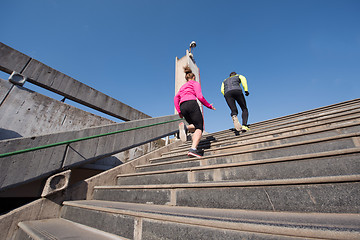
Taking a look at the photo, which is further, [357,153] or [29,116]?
[29,116]

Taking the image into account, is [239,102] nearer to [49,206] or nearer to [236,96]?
[236,96]

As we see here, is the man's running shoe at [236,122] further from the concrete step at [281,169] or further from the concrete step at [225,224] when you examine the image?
the concrete step at [225,224]

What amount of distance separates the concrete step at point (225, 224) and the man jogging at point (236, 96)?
313 cm

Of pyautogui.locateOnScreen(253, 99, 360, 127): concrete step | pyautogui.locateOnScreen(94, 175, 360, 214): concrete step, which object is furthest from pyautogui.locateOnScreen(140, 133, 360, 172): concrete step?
pyautogui.locateOnScreen(253, 99, 360, 127): concrete step

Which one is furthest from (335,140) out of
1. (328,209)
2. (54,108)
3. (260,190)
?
(54,108)

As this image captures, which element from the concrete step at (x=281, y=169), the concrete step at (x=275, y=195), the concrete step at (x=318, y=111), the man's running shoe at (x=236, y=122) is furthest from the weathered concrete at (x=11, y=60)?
the concrete step at (x=318, y=111)

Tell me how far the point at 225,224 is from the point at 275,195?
635 mm

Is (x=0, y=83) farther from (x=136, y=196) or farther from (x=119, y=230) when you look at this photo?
(x=119, y=230)

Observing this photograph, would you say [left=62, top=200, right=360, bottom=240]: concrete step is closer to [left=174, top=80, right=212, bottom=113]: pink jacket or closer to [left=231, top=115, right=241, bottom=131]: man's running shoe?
[left=174, top=80, right=212, bottom=113]: pink jacket

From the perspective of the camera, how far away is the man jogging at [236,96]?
4.13 metres

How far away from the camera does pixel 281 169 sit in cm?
158

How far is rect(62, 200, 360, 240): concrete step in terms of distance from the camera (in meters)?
0.74

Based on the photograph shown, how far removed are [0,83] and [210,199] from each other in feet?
17.7

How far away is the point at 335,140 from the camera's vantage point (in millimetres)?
1729
